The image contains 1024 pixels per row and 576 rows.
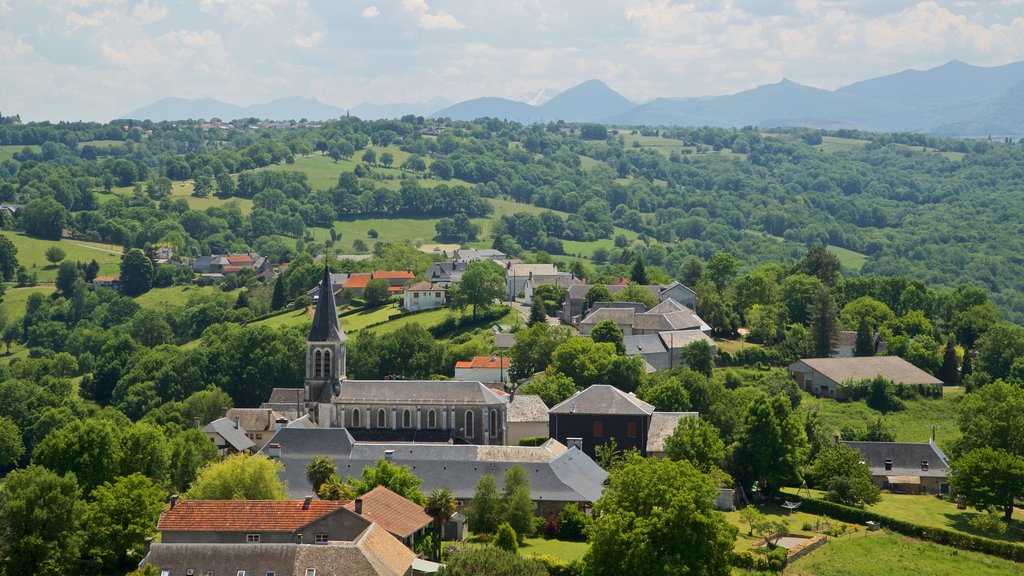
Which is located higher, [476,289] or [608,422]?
[476,289]

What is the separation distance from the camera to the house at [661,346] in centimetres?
10000

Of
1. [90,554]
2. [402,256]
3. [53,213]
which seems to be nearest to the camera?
[90,554]

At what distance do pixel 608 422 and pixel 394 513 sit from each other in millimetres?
23521

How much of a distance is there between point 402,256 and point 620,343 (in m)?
68.0

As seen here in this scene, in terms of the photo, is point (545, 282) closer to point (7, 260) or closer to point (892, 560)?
point (7, 260)

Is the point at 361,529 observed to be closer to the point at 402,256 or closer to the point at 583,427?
the point at 583,427

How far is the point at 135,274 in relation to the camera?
173500 millimetres

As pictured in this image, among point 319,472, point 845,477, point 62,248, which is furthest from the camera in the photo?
point 62,248

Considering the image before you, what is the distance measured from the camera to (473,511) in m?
62.2

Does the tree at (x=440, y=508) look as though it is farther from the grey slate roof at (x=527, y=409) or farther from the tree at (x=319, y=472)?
the grey slate roof at (x=527, y=409)


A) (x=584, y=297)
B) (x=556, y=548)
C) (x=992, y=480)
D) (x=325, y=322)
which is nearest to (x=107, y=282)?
(x=584, y=297)

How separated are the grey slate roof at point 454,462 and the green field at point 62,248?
11654 centimetres

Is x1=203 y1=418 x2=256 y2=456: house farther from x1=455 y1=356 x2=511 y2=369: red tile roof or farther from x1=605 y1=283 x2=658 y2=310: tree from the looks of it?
x1=605 y1=283 x2=658 y2=310: tree

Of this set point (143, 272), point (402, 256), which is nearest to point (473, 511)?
point (402, 256)
